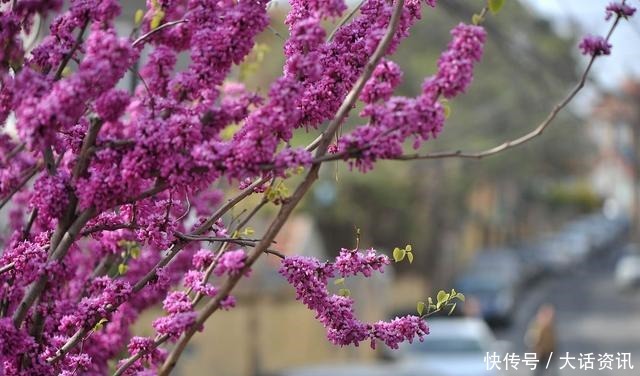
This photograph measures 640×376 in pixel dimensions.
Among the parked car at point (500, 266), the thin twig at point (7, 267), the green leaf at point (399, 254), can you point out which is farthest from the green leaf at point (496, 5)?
the parked car at point (500, 266)

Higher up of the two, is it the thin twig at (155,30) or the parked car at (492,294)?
the parked car at (492,294)

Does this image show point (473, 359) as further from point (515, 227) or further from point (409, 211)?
point (515, 227)

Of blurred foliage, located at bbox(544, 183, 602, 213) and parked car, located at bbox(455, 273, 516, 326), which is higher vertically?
blurred foliage, located at bbox(544, 183, 602, 213)

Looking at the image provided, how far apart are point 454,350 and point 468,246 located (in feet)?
84.5

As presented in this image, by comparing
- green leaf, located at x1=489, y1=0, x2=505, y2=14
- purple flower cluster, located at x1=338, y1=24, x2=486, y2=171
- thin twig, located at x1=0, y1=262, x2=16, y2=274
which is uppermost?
green leaf, located at x1=489, y1=0, x2=505, y2=14

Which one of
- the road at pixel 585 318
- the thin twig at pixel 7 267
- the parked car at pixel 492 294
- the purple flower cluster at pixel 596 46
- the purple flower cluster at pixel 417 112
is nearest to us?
the purple flower cluster at pixel 417 112

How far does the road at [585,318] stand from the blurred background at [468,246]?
78 mm

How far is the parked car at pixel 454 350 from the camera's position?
55.0 feet

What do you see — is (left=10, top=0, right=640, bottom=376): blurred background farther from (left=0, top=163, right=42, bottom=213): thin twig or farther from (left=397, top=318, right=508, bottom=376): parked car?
(left=0, top=163, right=42, bottom=213): thin twig

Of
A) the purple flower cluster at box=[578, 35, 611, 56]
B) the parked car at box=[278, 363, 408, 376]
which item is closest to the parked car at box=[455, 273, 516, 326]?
the parked car at box=[278, 363, 408, 376]

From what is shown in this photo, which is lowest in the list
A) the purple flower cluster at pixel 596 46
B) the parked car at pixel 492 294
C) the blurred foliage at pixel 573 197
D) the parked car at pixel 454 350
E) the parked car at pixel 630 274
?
the purple flower cluster at pixel 596 46

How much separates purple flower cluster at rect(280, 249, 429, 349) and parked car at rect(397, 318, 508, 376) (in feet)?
39.8

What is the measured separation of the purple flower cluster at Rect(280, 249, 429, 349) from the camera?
3521 mm

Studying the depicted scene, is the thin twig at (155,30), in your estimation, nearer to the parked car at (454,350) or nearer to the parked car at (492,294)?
the parked car at (454,350)
